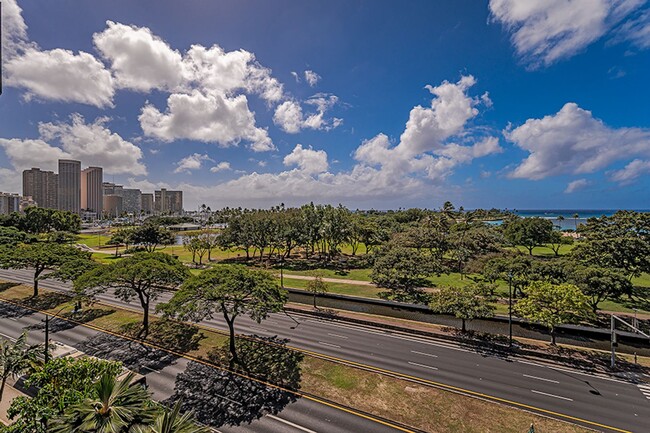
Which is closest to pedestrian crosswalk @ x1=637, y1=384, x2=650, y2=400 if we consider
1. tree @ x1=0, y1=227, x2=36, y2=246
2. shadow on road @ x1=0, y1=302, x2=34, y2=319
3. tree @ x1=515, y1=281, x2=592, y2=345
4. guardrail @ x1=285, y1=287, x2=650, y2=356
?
tree @ x1=515, y1=281, x2=592, y2=345

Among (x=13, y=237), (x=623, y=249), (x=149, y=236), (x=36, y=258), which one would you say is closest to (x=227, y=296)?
(x=36, y=258)

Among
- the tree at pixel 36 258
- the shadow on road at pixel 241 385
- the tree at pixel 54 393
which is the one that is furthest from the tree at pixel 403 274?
the tree at pixel 36 258

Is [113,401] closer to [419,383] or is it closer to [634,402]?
[419,383]

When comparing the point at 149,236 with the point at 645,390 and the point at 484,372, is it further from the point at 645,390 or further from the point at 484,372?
the point at 645,390

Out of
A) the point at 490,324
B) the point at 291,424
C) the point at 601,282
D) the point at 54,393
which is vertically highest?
the point at 54,393

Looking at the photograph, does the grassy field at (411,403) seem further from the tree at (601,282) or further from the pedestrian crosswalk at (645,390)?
the tree at (601,282)

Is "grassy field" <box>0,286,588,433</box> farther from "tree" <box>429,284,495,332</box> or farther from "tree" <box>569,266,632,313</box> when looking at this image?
"tree" <box>569,266,632,313</box>

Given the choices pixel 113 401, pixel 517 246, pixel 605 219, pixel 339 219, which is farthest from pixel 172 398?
pixel 517 246
